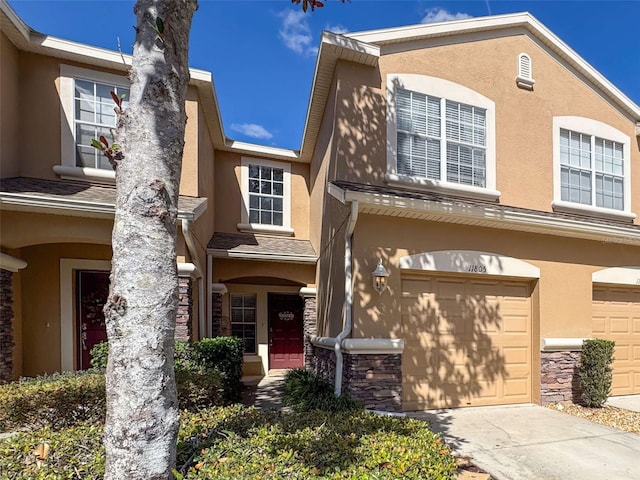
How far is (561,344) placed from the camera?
729 centimetres

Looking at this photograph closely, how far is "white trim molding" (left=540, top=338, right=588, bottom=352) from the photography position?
7.23 meters

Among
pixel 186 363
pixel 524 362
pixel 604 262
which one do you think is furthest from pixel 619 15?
pixel 186 363

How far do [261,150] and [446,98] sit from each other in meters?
5.58

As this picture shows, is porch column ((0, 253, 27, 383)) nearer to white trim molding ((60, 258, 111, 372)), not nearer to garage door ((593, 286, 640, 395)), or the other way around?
white trim molding ((60, 258, 111, 372))

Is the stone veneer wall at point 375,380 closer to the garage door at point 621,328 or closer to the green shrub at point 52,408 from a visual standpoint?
the green shrub at point 52,408

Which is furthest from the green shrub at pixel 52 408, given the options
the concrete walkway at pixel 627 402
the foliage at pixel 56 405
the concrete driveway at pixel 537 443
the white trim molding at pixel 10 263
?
the concrete walkway at pixel 627 402

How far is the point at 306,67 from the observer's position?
349 inches

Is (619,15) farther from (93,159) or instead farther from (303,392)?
(93,159)

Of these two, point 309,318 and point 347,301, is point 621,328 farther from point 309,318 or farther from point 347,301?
point 309,318

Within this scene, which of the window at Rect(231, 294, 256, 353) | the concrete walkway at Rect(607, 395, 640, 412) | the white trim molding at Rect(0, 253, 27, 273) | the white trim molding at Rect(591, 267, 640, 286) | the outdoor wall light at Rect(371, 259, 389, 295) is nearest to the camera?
the white trim molding at Rect(0, 253, 27, 273)

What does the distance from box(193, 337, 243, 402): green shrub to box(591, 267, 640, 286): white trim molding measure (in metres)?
7.84

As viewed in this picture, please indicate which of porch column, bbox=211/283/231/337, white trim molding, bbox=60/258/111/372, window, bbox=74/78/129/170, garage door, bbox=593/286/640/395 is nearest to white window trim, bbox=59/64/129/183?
window, bbox=74/78/129/170

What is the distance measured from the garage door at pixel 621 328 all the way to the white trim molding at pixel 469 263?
2.28m

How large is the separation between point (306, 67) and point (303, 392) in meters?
7.38
